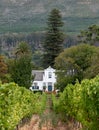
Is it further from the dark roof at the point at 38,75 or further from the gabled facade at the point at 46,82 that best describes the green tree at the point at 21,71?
the dark roof at the point at 38,75

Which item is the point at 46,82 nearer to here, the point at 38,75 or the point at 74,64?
the point at 38,75

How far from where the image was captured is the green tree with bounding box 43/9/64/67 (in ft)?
321

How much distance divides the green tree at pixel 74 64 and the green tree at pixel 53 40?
21.7 m

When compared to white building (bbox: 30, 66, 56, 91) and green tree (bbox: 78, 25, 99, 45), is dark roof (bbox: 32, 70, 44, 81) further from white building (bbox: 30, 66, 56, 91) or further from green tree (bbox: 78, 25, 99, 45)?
green tree (bbox: 78, 25, 99, 45)

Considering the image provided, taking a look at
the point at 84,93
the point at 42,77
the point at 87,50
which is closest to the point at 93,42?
the point at 42,77

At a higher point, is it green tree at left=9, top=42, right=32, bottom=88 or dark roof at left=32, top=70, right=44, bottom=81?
green tree at left=9, top=42, right=32, bottom=88

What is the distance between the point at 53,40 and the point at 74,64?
97.9 ft

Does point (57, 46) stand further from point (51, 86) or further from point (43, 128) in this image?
point (43, 128)

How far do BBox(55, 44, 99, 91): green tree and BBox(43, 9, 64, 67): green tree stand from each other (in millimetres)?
21727

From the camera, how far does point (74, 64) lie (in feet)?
234

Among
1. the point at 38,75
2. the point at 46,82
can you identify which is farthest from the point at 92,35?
the point at 46,82

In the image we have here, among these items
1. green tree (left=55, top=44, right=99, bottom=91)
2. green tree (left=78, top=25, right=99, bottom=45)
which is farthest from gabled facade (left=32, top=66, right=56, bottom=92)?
green tree (left=55, top=44, right=99, bottom=91)

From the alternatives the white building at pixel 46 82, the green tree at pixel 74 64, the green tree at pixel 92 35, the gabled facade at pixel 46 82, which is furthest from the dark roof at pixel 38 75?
the green tree at pixel 74 64

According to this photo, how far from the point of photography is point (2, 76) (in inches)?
2384
